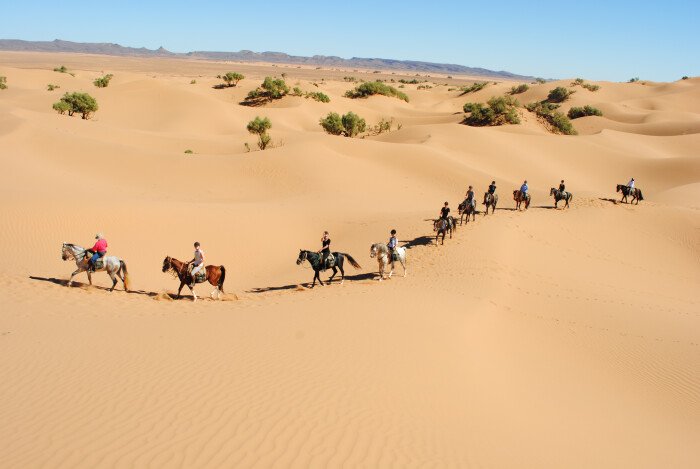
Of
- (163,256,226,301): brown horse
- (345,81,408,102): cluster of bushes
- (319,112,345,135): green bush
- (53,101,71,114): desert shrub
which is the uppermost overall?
(345,81,408,102): cluster of bushes

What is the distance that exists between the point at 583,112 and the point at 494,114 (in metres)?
19.0

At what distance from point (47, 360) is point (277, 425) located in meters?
5.32

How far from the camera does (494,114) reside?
62.4 metres

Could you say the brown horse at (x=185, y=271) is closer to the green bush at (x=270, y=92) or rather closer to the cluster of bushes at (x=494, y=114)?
the cluster of bushes at (x=494, y=114)

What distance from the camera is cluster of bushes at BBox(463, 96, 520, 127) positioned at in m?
61.8

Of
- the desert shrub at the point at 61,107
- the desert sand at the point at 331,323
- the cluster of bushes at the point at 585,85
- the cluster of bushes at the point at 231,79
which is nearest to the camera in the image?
the desert sand at the point at 331,323

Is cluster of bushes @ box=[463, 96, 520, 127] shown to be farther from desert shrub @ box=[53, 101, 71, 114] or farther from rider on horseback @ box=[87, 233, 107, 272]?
rider on horseback @ box=[87, 233, 107, 272]

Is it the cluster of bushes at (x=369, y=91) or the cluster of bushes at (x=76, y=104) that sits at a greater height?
the cluster of bushes at (x=369, y=91)

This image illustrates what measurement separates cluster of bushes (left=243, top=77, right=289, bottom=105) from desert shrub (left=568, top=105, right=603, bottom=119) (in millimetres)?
41915

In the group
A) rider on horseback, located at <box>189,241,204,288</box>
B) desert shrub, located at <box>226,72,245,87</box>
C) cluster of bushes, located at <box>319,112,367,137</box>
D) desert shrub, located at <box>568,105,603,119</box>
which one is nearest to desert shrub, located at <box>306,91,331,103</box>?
desert shrub, located at <box>226,72,245,87</box>

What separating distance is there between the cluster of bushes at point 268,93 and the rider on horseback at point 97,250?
5917 cm

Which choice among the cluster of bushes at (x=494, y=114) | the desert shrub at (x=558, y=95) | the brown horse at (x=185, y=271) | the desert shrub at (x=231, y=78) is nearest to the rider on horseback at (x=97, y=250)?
the brown horse at (x=185, y=271)

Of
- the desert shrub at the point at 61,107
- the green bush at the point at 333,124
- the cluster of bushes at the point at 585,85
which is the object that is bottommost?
the desert shrub at the point at 61,107

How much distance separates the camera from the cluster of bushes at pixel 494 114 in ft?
203
